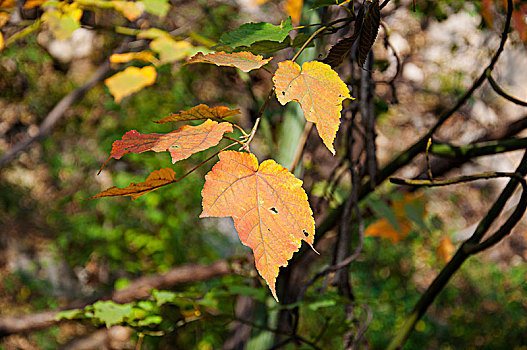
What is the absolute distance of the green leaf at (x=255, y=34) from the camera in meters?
0.48

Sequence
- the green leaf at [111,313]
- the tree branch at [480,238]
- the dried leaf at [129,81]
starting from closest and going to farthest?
1. the tree branch at [480,238]
2. the green leaf at [111,313]
3. the dried leaf at [129,81]

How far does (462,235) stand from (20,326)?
3.50 m

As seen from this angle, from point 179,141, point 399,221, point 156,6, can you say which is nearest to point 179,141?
point 179,141

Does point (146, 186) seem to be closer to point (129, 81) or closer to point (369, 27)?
point (369, 27)

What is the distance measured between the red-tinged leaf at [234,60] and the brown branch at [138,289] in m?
0.73

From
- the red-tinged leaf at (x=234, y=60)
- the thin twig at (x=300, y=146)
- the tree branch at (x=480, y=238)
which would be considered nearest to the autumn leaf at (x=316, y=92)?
the red-tinged leaf at (x=234, y=60)

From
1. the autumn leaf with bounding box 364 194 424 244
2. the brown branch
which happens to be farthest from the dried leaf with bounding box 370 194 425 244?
the brown branch

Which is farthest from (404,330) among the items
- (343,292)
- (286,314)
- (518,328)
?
(518,328)

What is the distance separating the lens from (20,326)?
112cm

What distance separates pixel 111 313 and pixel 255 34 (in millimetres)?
550

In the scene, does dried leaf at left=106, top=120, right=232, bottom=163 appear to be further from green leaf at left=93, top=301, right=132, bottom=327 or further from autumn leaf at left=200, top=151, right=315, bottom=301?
green leaf at left=93, top=301, right=132, bottom=327

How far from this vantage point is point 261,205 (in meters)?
0.42

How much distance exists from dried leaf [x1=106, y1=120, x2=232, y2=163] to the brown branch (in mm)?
690

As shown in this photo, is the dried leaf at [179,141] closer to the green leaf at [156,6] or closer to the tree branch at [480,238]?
the tree branch at [480,238]
